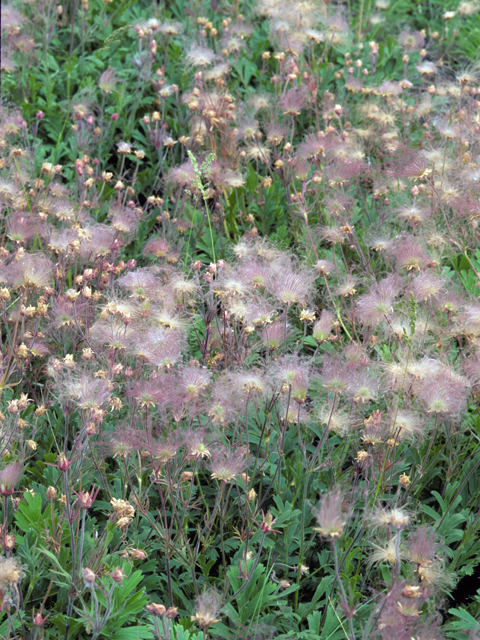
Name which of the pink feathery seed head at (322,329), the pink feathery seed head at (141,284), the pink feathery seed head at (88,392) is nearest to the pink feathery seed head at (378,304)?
the pink feathery seed head at (322,329)

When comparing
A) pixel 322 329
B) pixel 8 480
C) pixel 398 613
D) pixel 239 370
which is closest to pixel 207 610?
pixel 398 613

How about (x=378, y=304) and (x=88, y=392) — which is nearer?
(x=88, y=392)

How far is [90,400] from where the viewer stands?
93.5 inches

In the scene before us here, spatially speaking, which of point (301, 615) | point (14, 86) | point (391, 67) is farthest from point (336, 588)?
point (391, 67)

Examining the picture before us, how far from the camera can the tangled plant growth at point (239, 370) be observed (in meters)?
2.35

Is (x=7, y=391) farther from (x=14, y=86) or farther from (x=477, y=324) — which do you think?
(x=14, y=86)

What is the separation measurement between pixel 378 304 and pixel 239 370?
2.50 ft

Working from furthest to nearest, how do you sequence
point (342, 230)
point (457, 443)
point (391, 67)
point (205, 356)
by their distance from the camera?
point (391, 67) < point (342, 230) < point (205, 356) < point (457, 443)

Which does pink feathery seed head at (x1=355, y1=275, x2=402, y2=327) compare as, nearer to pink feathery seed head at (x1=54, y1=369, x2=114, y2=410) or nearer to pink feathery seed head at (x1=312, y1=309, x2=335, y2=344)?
pink feathery seed head at (x1=312, y1=309, x2=335, y2=344)

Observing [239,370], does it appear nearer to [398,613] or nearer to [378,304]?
[378,304]

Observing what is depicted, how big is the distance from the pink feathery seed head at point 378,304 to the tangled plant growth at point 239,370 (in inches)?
0.7

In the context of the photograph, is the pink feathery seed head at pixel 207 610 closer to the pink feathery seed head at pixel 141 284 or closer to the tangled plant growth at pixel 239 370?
the tangled plant growth at pixel 239 370

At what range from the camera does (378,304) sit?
3.11 metres

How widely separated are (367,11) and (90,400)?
534 centimetres
